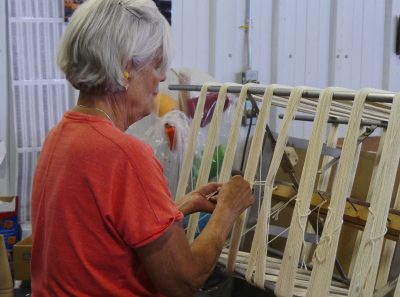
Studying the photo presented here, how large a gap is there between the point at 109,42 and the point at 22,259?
143 centimetres

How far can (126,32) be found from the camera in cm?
92

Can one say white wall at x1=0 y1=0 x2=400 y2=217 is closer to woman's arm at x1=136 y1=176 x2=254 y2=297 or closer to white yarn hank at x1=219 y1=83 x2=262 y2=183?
white yarn hank at x1=219 y1=83 x2=262 y2=183

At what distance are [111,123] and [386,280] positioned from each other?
872 millimetres

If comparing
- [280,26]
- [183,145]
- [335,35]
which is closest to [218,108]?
[183,145]

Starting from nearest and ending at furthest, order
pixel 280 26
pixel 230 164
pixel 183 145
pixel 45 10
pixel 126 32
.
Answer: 1. pixel 126 32
2. pixel 230 164
3. pixel 183 145
4. pixel 45 10
5. pixel 280 26

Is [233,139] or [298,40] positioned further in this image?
[298,40]

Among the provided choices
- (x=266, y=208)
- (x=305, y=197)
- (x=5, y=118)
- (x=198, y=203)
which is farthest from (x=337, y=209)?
(x=5, y=118)

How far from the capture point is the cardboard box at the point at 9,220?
222 cm

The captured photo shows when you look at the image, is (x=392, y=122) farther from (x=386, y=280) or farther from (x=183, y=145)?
(x=183, y=145)

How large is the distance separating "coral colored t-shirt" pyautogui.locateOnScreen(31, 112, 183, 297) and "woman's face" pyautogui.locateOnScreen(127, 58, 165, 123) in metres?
0.08

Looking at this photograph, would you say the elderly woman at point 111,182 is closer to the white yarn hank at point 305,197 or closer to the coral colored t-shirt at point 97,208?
the coral colored t-shirt at point 97,208

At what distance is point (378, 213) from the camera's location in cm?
103

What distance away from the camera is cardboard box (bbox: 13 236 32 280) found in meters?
2.07

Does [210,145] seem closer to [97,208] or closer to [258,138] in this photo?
[258,138]
